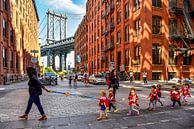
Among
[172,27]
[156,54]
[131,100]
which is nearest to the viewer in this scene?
[131,100]

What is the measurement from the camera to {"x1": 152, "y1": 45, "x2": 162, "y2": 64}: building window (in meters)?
38.6

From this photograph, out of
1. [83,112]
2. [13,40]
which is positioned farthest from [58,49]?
[83,112]

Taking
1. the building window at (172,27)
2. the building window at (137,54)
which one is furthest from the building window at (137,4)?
the building window at (137,54)

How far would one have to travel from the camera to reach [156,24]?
3928cm

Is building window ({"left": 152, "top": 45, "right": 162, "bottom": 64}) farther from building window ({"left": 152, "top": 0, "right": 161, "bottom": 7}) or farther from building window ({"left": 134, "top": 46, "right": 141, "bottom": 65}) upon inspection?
building window ({"left": 152, "top": 0, "right": 161, "bottom": 7})

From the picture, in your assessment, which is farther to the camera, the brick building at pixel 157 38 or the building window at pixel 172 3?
the building window at pixel 172 3

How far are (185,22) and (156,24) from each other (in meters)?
4.93

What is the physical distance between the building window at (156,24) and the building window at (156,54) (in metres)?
2.27

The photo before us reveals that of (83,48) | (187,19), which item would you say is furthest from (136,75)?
(83,48)

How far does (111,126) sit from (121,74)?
122 ft

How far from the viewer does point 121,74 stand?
45.1 meters

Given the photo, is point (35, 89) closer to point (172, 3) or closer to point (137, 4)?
point (137, 4)

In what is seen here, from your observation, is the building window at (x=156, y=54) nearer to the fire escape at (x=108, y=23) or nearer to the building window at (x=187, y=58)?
the building window at (x=187, y=58)

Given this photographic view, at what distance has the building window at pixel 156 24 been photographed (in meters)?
39.0
